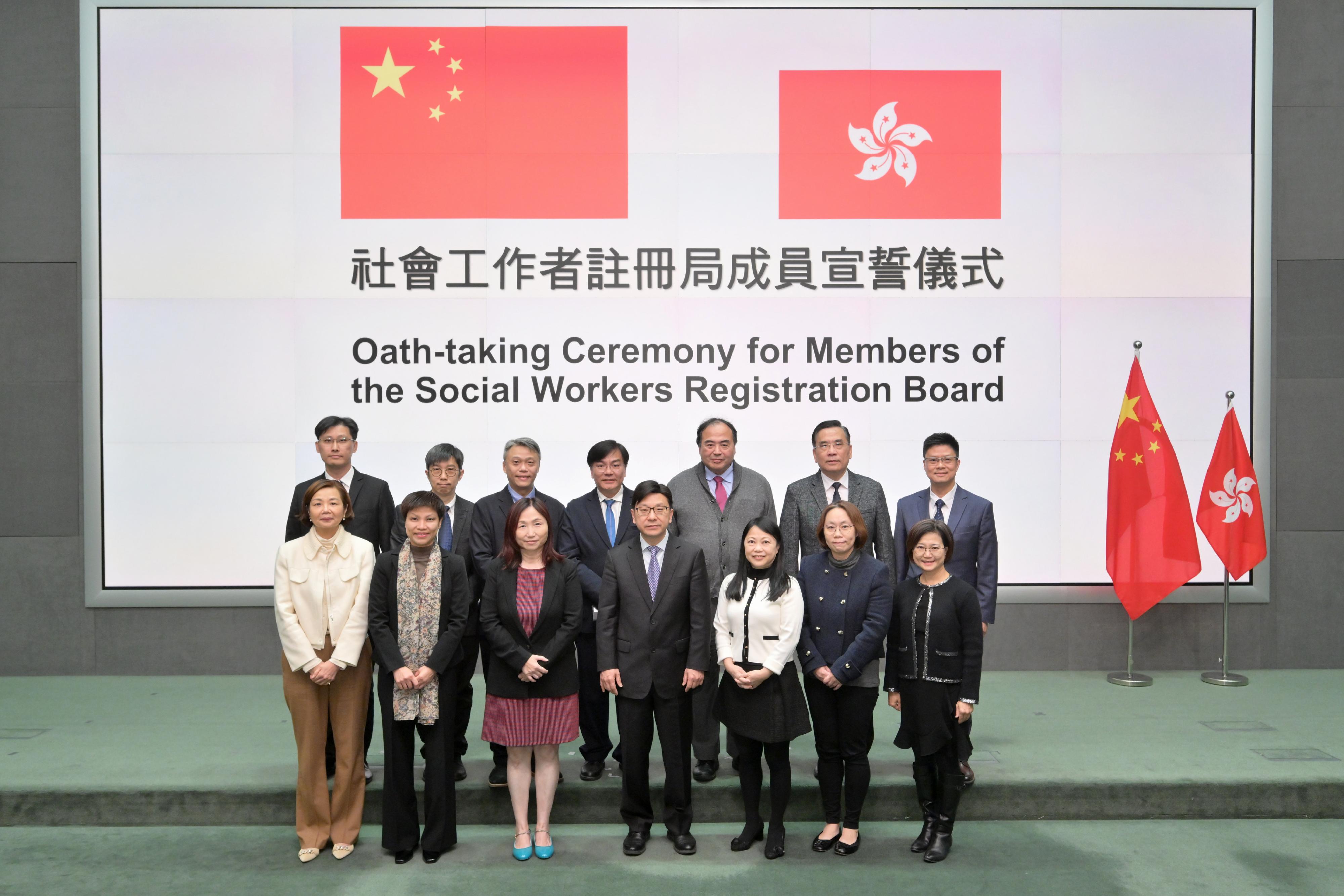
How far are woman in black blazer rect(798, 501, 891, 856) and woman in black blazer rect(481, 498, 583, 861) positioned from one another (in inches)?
35.4

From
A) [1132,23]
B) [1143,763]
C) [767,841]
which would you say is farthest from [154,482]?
[1132,23]

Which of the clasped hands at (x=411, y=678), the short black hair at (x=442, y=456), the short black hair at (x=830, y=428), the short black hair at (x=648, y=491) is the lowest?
the clasped hands at (x=411, y=678)

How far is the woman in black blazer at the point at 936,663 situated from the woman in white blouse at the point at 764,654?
40 centimetres

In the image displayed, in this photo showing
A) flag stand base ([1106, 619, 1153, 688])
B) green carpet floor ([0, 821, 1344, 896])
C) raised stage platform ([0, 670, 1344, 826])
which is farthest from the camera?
flag stand base ([1106, 619, 1153, 688])

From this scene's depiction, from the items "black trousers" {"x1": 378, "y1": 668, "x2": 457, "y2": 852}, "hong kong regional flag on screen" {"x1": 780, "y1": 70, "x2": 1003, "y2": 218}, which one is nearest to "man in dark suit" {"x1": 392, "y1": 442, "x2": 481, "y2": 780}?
"black trousers" {"x1": 378, "y1": 668, "x2": 457, "y2": 852}

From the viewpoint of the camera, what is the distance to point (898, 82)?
563 centimetres

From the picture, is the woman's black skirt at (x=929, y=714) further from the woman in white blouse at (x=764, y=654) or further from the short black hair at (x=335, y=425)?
the short black hair at (x=335, y=425)

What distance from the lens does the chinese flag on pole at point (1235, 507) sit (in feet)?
17.6

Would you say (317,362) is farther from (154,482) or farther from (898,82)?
(898,82)

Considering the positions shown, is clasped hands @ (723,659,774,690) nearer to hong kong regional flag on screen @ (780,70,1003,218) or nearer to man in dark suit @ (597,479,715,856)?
man in dark suit @ (597,479,715,856)

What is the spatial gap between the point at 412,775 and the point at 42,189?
15.5 ft

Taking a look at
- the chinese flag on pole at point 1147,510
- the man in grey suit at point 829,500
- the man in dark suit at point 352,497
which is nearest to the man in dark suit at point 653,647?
the man in grey suit at point 829,500

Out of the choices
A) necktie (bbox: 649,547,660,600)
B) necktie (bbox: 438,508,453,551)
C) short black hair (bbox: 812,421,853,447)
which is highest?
short black hair (bbox: 812,421,853,447)

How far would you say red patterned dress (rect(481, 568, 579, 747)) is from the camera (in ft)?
10.8
